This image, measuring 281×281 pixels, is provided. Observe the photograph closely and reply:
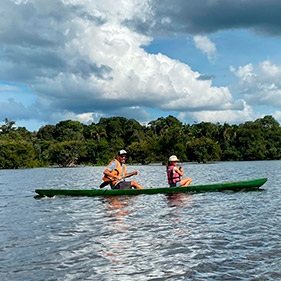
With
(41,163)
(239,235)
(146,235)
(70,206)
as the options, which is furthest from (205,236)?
(41,163)

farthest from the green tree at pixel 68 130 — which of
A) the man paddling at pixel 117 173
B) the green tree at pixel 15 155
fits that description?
the man paddling at pixel 117 173

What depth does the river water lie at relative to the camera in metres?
7.06

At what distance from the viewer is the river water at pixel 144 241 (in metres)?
7.06

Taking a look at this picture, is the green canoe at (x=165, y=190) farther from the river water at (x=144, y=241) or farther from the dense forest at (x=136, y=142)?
the dense forest at (x=136, y=142)

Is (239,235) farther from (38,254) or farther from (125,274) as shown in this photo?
(38,254)

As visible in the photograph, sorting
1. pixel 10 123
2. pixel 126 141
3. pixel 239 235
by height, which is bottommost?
pixel 239 235

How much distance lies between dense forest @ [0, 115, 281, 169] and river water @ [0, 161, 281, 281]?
8989 centimetres

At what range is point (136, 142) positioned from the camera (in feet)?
388

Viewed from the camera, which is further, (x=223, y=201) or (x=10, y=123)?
(x=10, y=123)

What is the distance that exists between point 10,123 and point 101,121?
35.7 metres

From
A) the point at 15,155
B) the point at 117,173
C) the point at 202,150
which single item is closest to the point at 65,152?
the point at 15,155

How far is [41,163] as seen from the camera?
115 m

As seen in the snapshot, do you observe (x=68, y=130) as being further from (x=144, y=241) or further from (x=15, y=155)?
(x=144, y=241)

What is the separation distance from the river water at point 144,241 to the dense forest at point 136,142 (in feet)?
295
